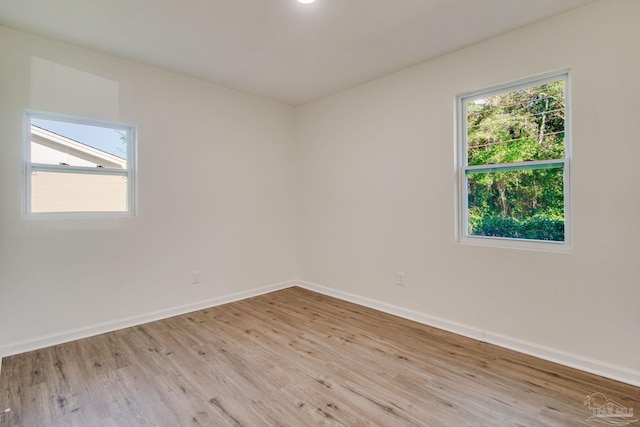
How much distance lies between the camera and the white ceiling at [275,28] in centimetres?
223

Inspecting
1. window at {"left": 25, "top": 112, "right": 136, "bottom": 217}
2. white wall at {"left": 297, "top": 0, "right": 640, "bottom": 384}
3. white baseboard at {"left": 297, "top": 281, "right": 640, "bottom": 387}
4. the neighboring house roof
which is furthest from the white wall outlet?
white baseboard at {"left": 297, "top": 281, "right": 640, "bottom": 387}

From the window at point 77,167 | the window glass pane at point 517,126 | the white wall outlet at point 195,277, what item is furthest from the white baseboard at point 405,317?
the window glass pane at point 517,126

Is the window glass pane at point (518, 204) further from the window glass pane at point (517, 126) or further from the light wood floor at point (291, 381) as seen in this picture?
the light wood floor at point (291, 381)

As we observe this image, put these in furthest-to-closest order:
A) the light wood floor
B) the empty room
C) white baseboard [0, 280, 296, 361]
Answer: white baseboard [0, 280, 296, 361]
the empty room
the light wood floor

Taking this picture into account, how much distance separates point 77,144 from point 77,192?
1.47ft

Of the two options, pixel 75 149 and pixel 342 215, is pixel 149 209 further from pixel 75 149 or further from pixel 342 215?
pixel 342 215

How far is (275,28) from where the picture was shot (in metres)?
2.51

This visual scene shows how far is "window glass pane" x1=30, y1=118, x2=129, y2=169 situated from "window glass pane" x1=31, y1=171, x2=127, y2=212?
124 mm

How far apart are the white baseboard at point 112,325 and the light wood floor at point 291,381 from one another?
0.29ft

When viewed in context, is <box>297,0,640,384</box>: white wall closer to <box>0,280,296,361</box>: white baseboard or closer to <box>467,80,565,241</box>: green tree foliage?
<box>467,80,565,241</box>: green tree foliage

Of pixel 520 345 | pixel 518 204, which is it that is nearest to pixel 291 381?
pixel 520 345

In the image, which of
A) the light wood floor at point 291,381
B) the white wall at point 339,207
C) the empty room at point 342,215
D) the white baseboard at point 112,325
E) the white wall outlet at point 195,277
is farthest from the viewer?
the white wall outlet at point 195,277

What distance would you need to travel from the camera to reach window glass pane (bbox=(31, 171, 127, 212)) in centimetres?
271

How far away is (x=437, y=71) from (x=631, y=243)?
2.06 metres
